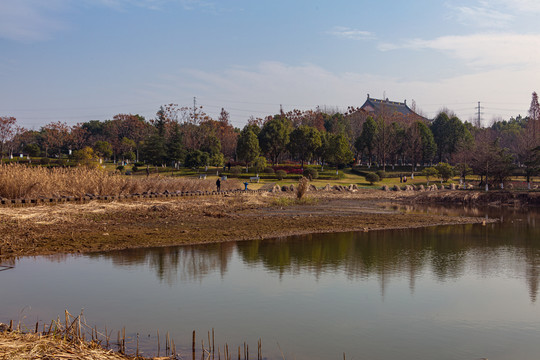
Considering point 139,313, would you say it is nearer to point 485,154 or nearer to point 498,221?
point 498,221

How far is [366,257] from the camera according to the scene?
671 inches

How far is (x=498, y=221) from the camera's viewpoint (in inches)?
1167

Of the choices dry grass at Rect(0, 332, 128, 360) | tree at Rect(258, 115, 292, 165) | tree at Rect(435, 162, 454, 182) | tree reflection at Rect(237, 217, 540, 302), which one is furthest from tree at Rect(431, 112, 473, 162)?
dry grass at Rect(0, 332, 128, 360)

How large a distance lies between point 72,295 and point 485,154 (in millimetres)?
44764

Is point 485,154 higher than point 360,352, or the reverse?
point 485,154

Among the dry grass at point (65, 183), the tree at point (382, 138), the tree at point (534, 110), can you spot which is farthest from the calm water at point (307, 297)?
the tree at point (534, 110)

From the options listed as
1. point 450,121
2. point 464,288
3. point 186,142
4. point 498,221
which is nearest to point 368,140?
point 450,121

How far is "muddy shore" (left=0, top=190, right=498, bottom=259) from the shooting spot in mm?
17366

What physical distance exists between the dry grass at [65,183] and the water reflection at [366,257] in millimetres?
12199

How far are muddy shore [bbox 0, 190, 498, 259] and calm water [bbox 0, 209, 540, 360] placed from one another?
5.07 ft

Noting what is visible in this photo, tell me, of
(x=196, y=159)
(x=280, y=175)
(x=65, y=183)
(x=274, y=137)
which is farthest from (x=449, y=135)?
(x=65, y=183)

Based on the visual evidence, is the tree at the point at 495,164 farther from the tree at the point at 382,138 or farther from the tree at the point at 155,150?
the tree at the point at 155,150

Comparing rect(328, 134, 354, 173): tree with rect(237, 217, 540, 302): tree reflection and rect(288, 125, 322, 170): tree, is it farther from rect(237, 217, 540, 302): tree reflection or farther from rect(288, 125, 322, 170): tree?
rect(237, 217, 540, 302): tree reflection

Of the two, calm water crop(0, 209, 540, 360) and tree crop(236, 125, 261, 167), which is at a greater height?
tree crop(236, 125, 261, 167)
